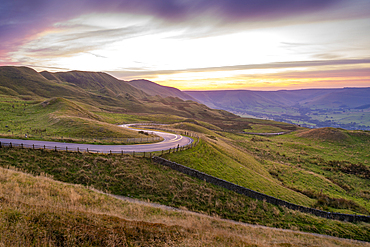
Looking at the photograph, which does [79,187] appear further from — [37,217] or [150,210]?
[37,217]

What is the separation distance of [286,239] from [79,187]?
20833 millimetres

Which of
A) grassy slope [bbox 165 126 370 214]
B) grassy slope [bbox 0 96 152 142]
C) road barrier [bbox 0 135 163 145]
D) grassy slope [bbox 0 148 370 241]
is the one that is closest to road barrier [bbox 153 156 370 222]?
grassy slope [bbox 0 148 370 241]

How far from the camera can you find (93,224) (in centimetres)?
888

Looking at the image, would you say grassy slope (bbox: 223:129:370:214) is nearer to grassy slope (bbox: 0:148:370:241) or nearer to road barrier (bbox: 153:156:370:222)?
road barrier (bbox: 153:156:370:222)

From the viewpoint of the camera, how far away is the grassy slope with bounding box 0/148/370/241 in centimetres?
1771

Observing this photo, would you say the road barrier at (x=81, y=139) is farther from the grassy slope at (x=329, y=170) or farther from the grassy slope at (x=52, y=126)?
the grassy slope at (x=329, y=170)

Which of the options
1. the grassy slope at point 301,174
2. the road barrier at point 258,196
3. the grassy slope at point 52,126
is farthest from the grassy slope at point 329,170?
the grassy slope at point 52,126

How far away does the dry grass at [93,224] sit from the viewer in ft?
24.4

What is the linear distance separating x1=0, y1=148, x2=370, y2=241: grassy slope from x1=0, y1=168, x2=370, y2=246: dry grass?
26 centimetres

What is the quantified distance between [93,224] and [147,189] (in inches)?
466

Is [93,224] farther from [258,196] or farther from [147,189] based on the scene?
[258,196]

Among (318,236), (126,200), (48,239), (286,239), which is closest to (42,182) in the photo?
(126,200)

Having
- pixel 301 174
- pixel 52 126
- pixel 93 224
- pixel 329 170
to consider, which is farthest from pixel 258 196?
pixel 52 126

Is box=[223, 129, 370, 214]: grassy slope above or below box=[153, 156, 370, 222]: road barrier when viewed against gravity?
below
